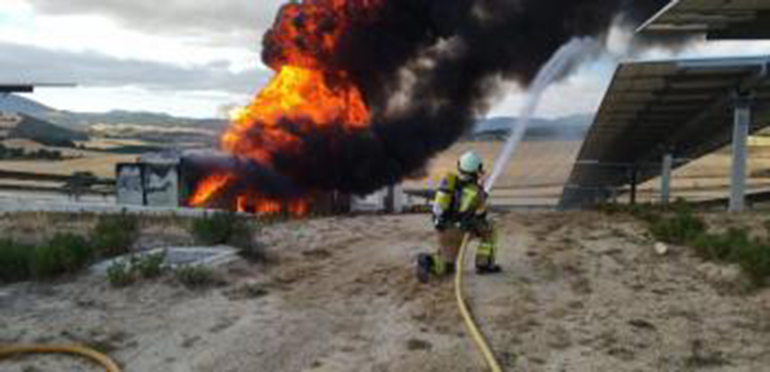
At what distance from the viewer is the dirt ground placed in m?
8.13

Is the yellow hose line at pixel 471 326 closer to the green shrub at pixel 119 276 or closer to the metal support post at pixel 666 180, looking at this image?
the green shrub at pixel 119 276

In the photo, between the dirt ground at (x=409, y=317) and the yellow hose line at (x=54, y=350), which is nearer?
the dirt ground at (x=409, y=317)

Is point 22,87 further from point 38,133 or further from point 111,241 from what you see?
point 38,133

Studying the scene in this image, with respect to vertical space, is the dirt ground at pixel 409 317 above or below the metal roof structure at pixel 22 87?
below

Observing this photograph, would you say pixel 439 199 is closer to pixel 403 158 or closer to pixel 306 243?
pixel 306 243

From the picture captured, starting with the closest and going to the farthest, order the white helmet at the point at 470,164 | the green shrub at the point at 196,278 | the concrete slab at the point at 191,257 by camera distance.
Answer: the green shrub at the point at 196,278
the white helmet at the point at 470,164
the concrete slab at the point at 191,257

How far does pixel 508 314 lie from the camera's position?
946cm

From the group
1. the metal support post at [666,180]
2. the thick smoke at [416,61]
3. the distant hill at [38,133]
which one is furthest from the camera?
the distant hill at [38,133]

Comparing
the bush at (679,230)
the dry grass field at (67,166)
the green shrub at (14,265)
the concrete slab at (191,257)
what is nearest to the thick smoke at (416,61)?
the bush at (679,230)

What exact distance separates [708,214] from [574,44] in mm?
7907

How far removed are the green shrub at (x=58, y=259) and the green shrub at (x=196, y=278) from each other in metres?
1.62

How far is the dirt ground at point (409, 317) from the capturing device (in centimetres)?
813

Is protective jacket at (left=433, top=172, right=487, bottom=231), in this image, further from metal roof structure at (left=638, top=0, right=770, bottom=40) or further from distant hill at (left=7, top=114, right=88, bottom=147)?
distant hill at (left=7, top=114, right=88, bottom=147)

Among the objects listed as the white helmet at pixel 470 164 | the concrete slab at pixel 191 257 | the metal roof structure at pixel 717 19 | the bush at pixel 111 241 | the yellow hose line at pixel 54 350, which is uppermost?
the metal roof structure at pixel 717 19
